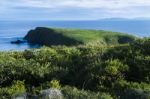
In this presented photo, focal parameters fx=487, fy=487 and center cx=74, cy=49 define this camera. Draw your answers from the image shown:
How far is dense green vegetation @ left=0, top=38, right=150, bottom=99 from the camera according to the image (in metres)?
11.8

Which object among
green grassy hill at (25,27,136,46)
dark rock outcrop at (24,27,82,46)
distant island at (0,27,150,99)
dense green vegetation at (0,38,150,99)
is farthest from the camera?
dark rock outcrop at (24,27,82,46)

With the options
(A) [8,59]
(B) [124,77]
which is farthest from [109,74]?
(A) [8,59]

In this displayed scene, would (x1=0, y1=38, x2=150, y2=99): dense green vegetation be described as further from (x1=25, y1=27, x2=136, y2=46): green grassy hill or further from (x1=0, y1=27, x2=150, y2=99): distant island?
(x1=25, y1=27, x2=136, y2=46): green grassy hill

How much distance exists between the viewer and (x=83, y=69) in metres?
13.6

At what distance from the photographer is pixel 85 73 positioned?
43.7ft

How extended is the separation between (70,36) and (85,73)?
383 feet

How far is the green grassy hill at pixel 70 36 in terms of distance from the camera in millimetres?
123375

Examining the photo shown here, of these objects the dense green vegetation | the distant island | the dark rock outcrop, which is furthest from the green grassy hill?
the dense green vegetation

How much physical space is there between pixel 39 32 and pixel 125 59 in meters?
135

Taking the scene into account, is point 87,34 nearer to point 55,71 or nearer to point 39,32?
point 39,32

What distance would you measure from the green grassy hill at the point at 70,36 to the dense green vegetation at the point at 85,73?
10282cm

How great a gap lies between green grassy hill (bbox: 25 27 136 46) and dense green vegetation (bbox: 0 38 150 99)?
337ft

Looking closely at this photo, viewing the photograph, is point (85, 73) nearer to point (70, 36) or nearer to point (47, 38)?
point (70, 36)

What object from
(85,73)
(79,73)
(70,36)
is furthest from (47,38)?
(85,73)
